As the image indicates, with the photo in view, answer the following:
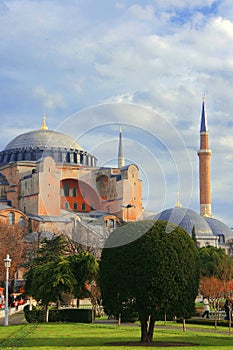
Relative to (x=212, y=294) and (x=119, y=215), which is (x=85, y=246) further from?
(x=212, y=294)

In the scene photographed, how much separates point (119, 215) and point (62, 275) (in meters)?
45.2

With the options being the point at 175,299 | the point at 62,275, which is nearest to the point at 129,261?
the point at 175,299

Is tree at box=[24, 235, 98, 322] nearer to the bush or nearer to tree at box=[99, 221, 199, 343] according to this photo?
the bush

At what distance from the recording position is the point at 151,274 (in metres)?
18.3

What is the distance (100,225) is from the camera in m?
70.9

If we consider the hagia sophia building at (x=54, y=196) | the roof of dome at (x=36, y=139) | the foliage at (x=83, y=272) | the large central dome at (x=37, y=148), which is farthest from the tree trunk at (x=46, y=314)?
the roof of dome at (x=36, y=139)

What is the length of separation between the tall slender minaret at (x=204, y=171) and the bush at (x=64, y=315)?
77.5 metres

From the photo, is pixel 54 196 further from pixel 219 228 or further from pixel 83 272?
pixel 219 228

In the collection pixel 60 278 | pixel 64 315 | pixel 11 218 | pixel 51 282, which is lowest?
pixel 64 315

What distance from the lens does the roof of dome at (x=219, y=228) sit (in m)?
107

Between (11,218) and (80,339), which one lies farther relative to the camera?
(11,218)

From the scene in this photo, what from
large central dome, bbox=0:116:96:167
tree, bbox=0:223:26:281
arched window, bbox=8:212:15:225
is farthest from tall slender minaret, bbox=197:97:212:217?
tree, bbox=0:223:26:281

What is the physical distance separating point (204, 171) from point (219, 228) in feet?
33.0

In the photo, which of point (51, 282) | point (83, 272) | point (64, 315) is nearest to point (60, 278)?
point (51, 282)
